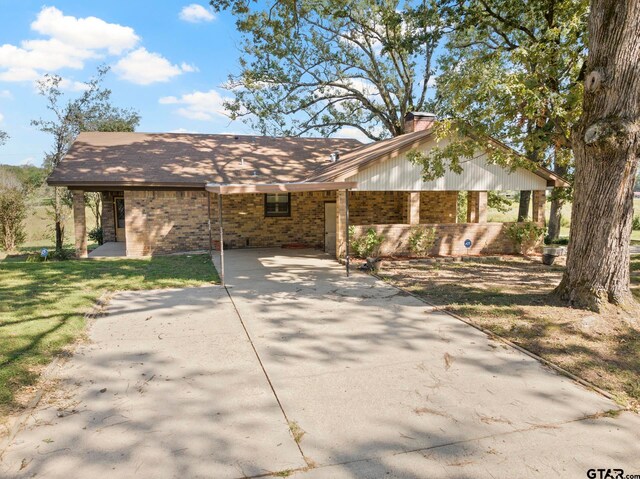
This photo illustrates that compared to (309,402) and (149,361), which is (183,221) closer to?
(149,361)

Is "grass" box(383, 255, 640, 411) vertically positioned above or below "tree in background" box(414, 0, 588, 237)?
below

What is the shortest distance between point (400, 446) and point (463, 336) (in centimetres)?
315

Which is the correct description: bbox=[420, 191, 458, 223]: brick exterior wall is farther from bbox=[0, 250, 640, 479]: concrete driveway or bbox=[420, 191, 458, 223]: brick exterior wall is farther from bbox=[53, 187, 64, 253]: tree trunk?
bbox=[53, 187, 64, 253]: tree trunk

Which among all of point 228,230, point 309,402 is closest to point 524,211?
point 228,230

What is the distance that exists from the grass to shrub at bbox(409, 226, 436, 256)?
278 cm

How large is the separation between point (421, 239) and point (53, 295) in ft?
35.2

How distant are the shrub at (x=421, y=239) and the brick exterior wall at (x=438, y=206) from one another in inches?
161

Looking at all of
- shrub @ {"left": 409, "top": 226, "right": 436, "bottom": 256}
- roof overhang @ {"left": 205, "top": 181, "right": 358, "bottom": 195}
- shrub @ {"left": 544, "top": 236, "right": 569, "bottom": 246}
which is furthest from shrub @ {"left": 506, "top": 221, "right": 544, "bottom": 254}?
roof overhang @ {"left": 205, "top": 181, "right": 358, "bottom": 195}

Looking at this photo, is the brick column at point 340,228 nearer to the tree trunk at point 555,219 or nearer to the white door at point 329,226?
the white door at point 329,226

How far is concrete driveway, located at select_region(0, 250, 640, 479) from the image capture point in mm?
3436

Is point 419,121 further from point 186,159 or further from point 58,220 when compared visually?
point 58,220

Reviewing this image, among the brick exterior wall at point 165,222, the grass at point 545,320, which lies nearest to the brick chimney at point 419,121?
the grass at point 545,320

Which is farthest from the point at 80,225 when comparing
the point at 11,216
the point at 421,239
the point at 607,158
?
the point at 607,158

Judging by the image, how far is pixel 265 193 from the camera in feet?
43.8
